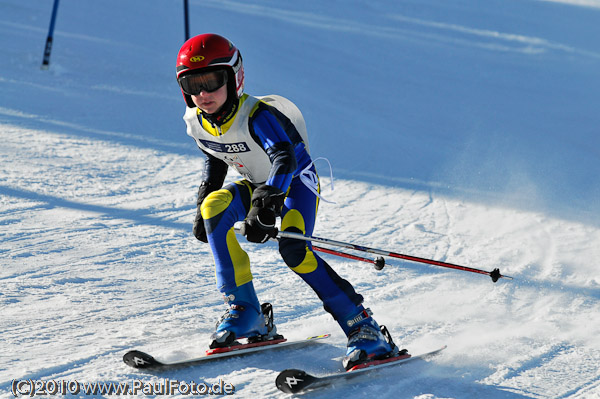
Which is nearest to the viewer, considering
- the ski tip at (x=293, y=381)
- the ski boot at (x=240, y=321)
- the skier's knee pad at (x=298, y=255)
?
the ski tip at (x=293, y=381)

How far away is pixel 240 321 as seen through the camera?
3381mm

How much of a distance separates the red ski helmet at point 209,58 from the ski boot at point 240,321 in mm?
1017

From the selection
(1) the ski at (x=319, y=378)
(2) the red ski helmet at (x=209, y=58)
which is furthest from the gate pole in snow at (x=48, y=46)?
(1) the ski at (x=319, y=378)

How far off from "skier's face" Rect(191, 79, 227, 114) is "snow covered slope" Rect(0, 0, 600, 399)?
1.25m

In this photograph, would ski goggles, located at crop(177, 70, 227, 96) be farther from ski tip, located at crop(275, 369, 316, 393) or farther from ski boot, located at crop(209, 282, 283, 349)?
ski tip, located at crop(275, 369, 316, 393)

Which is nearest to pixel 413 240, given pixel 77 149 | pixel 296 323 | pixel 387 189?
pixel 387 189

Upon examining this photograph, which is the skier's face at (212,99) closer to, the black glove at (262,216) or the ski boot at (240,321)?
the black glove at (262,216)

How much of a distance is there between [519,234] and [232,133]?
335cm

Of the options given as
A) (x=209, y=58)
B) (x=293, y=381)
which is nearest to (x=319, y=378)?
(x=293, y=381)

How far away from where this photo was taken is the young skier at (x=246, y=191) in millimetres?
3219

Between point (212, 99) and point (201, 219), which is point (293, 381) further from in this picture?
point (212, 99)

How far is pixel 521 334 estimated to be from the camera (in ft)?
13.0

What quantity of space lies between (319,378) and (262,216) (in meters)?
0.78

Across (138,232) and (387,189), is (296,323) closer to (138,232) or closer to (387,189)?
(138,232)
